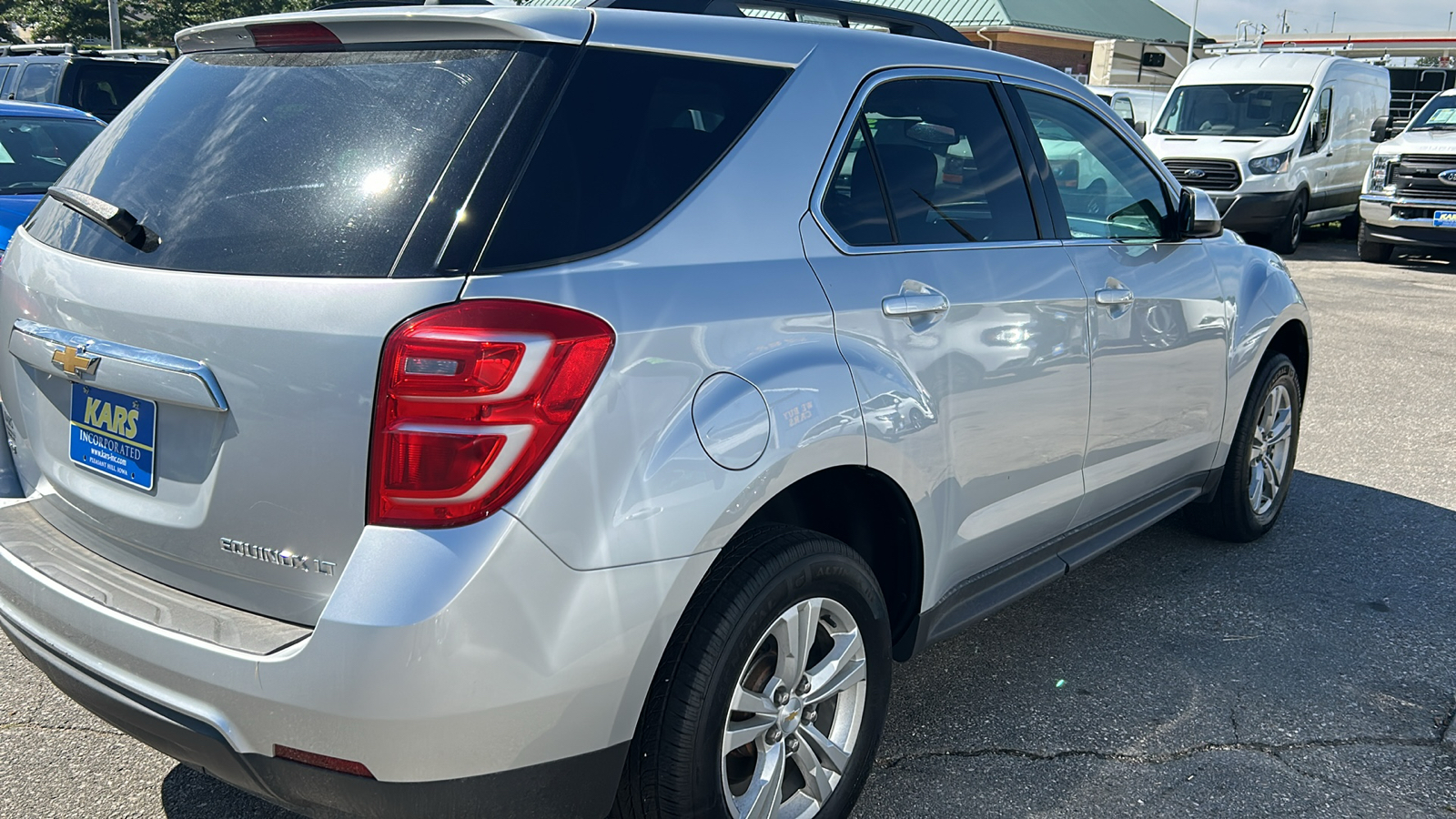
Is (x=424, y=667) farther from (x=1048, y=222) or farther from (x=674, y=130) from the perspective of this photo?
(x=1048, y=222)

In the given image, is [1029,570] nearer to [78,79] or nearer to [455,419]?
→ [455,419]

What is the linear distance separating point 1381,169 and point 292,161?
47.8 feet

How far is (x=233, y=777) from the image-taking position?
2.11 m

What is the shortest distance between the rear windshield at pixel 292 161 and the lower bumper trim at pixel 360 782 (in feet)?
2.65

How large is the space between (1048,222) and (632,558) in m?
1.83

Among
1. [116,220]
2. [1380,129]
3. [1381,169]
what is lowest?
Result: [116,220]

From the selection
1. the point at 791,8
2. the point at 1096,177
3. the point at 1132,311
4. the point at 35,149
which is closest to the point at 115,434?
the point at 791,8

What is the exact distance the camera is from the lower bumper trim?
6.59ft

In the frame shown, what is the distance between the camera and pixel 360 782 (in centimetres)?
199

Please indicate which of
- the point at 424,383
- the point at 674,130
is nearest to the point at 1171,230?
the point at 674,130

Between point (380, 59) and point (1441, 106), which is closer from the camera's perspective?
point (380, 59)

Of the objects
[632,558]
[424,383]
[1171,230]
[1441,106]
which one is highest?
[1441,106]

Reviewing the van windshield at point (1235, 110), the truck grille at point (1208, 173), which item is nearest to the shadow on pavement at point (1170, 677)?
the truck grille at point (1208, 173)

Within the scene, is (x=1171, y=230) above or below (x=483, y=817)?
above
